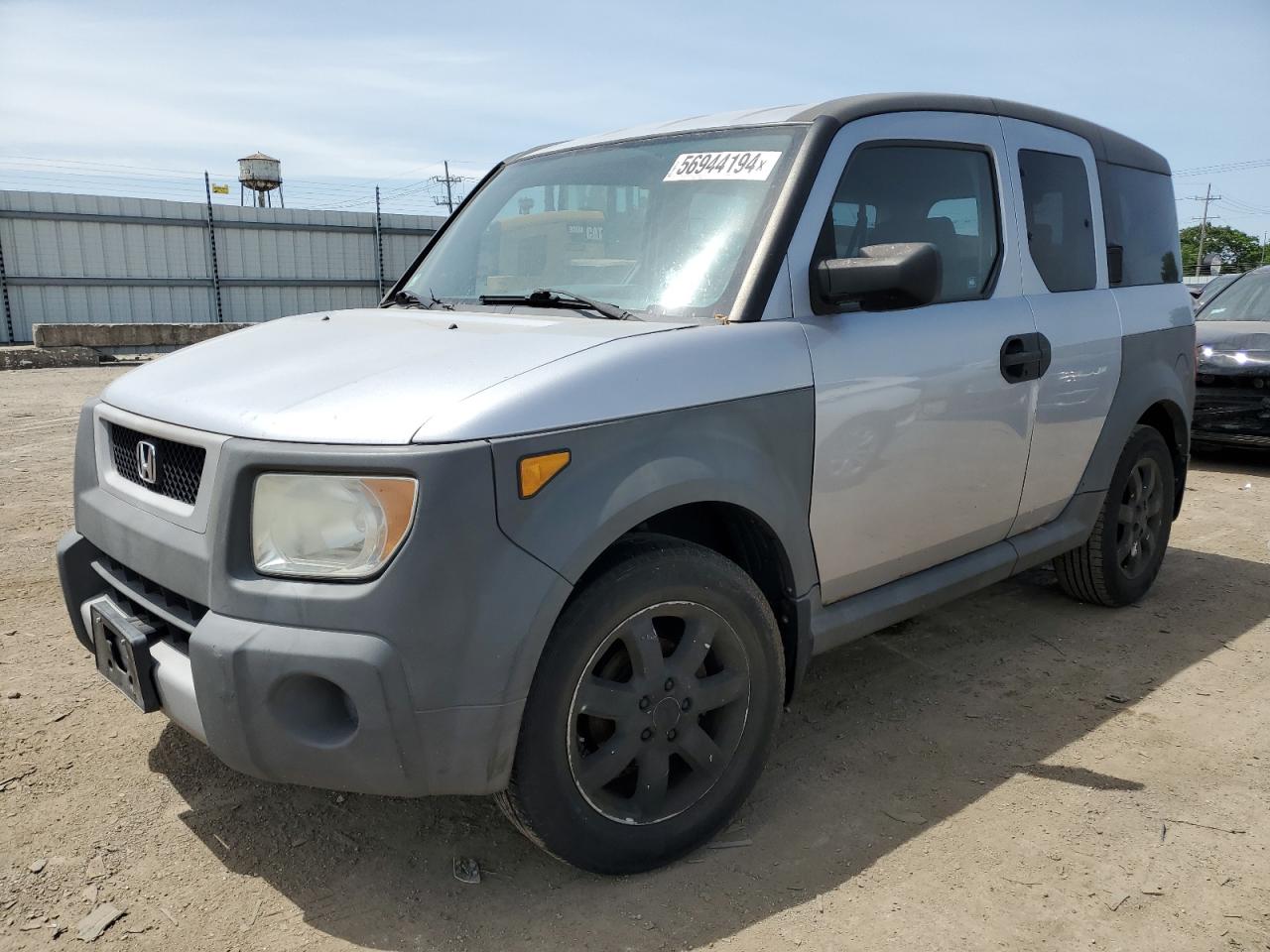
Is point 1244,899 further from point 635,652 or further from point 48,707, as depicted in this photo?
point 48,707

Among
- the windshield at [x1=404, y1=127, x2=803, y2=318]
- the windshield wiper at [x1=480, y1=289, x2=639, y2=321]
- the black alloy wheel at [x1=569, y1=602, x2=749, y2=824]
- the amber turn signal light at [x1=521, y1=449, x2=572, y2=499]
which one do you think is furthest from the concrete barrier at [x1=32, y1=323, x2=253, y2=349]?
the amber turn signal light at [x1=521, y1=449, x2=572, y2=499]

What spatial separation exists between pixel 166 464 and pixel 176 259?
21.1 metres

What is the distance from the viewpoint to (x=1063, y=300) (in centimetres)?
360

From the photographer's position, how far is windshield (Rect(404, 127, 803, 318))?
8.89 feet

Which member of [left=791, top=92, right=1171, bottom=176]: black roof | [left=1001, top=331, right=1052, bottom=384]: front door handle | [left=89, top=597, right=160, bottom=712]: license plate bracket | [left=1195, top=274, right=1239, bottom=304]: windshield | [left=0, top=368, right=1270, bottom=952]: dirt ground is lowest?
[left=0, top=368, right=1270, bottom=952]: dirt ground

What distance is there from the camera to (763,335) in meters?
2.57

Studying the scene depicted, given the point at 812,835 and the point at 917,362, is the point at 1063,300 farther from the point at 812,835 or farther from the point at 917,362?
the point at 812,835

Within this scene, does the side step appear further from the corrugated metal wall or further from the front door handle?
the corrugated metal wall

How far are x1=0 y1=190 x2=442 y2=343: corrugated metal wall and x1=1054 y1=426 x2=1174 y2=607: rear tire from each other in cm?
2013

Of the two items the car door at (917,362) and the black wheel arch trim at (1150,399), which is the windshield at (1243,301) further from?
the car door at (917,362)

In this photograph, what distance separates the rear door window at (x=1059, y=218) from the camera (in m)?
3.55

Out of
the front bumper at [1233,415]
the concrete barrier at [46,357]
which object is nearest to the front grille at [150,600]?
the front bumper at [1233,415]

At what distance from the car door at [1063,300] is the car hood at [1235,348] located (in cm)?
402

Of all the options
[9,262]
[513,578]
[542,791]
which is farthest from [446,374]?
[9,262]
